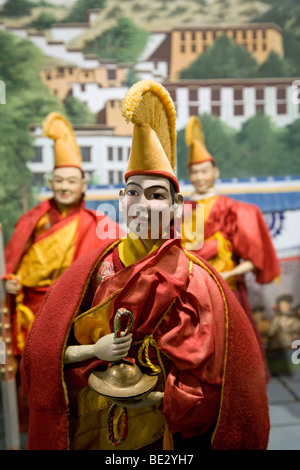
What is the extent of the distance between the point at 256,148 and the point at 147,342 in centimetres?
202

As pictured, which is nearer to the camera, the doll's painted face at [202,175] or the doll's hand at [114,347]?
Answer: the doll's hand at [114,347]

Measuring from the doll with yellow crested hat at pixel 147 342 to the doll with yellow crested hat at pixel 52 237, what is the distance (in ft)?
2.63

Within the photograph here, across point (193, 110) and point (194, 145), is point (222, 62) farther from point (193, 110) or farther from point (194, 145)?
point (194, 145)

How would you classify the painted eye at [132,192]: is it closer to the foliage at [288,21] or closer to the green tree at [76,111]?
the green tree at [76,111]

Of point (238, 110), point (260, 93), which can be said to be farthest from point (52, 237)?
point (260, 93)

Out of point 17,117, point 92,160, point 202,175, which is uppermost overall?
point 17,117

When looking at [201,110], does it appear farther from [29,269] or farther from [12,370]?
[12,370]

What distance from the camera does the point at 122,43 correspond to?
2.66 metres

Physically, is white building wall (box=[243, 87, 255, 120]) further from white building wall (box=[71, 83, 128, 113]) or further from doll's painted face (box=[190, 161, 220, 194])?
white building wall (box=[71, 83, 128, 113])

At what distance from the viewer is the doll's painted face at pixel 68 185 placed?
1.96 m

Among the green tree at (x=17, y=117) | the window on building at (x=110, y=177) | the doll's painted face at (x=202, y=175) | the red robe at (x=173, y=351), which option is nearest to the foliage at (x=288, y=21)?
the doll's painted face at (x=202, y=175)

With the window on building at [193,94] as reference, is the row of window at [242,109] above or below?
below

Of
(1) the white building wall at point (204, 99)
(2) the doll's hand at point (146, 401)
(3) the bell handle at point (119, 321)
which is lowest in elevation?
(2) the doll's hand at point (146, 401)

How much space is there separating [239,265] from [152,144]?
131 cm
